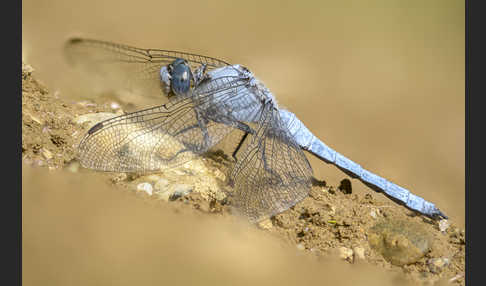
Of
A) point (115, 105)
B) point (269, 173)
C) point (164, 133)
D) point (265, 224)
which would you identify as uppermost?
point (115, 105)

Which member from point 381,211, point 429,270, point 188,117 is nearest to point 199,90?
point 188,117

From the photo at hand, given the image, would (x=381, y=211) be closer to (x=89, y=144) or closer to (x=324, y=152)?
(x=324, y=152)

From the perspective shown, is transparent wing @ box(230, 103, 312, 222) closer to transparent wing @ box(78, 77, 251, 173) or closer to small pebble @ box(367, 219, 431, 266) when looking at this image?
transparent wing @ box(78, 77, 251, 173)

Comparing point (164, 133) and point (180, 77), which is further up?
point (180, 77)

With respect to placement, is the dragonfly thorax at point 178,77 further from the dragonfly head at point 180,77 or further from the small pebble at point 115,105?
the small pebble at point 115,105

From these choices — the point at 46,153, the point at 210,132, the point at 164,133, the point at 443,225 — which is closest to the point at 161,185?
the point at 164,133

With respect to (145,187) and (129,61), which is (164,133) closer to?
(145,187)

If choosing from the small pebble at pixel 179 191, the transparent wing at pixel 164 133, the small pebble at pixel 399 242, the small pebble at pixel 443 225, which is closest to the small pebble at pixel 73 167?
the transparent wing at pixel 164 133

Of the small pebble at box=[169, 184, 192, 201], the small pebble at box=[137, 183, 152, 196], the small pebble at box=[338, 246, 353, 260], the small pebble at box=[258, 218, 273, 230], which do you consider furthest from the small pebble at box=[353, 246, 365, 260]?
the small pebble at box=[137, 183, 152, 196]
